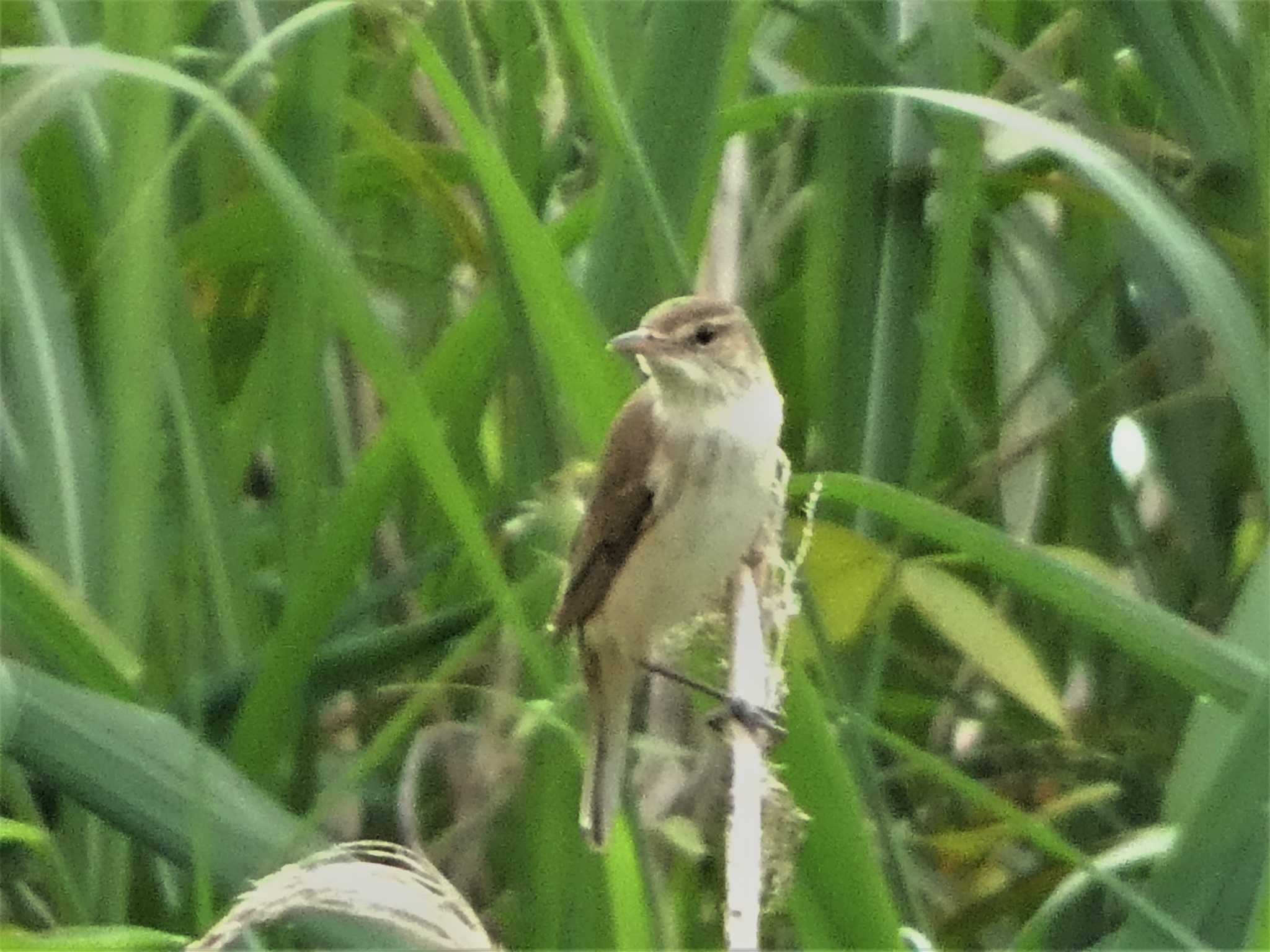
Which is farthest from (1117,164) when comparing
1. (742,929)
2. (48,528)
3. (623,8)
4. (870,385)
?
(48,528)

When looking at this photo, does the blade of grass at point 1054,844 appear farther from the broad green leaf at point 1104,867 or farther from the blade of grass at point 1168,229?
the blade of grass at point 1168,229

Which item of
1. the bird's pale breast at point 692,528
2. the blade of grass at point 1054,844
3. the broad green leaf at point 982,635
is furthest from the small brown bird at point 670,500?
the blade of grass at point 1054,844

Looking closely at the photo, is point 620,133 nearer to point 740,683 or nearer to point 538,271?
point 538,271

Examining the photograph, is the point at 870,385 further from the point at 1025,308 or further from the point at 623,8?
the point at 623,8

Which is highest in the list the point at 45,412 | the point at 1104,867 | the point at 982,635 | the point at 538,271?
the point at 538,271

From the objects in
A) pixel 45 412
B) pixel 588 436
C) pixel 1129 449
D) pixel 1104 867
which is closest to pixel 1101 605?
pixel 1104 867
